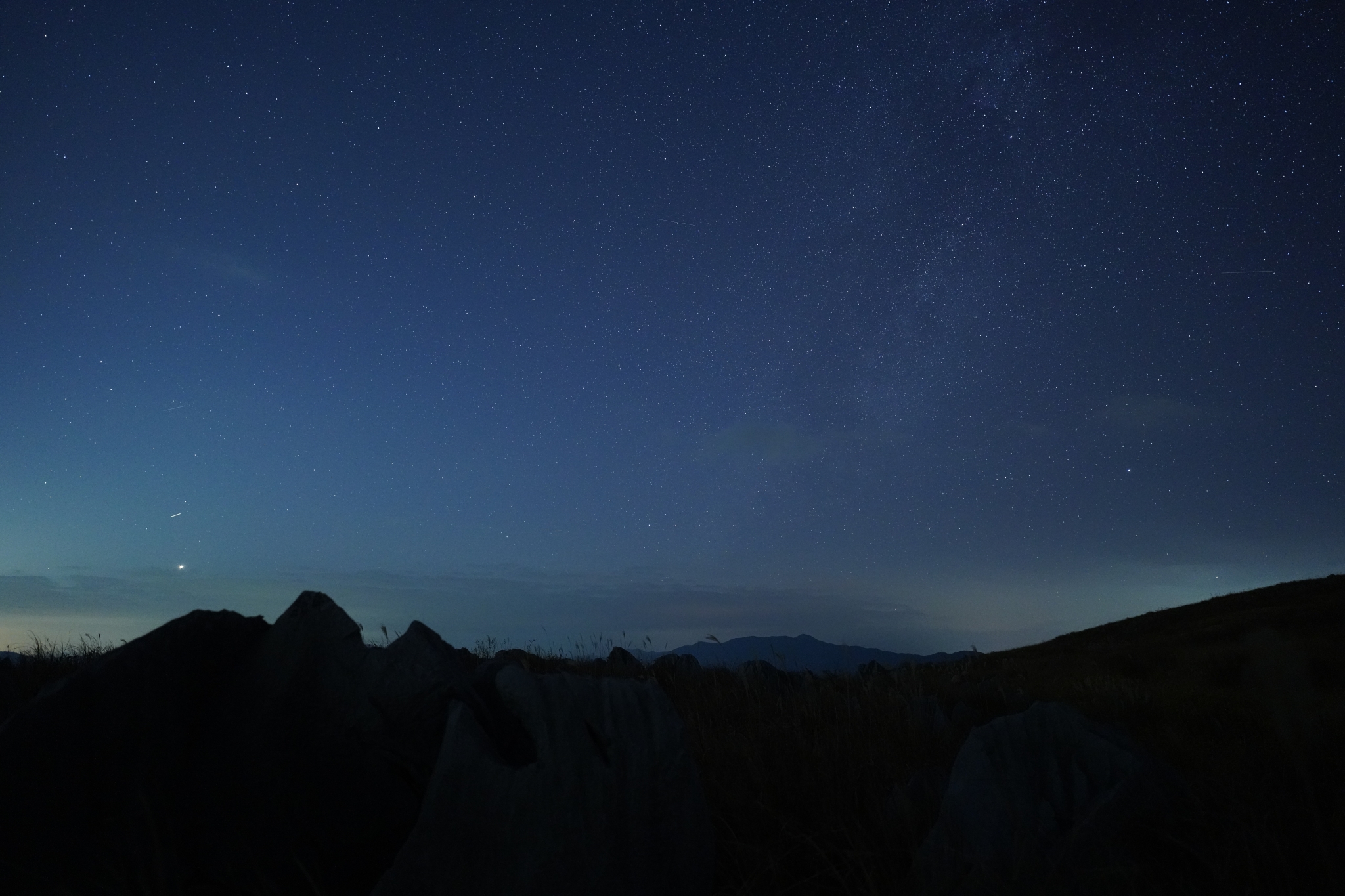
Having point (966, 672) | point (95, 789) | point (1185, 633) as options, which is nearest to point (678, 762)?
point (95, 789)

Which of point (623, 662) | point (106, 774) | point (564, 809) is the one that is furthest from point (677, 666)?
point (106, 774)

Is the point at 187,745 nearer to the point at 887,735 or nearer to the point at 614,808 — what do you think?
the point at 614,808

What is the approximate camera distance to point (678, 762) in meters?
2.65

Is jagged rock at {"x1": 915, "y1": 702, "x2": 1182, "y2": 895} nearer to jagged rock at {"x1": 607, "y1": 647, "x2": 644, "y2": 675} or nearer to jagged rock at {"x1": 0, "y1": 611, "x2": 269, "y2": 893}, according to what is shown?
jagged rock at {"x1": 0, "y1": 611, "x2": 269, "y2": 893}

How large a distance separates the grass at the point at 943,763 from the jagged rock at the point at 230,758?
1.33 metres

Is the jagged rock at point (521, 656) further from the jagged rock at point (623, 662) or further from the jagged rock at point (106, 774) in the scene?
the jagged rock at point (106, 774)

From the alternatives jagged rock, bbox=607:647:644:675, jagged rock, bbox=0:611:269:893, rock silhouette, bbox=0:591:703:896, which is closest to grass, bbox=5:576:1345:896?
rock silhouette, bbox=0:591:703:896

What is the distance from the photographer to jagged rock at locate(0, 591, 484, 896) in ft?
7.36

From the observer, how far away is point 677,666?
9945 millimetres

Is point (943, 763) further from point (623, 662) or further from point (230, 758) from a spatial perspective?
point (623, 662)

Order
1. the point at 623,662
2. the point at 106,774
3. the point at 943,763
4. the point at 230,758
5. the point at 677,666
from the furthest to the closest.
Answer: the point at 623,662
the point at 677,666
the point at 943,763
the point at 230,758
the point at 106,774

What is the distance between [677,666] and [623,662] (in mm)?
1150

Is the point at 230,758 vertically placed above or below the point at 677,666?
below

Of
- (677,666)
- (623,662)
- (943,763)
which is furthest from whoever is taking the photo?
(623,662)
